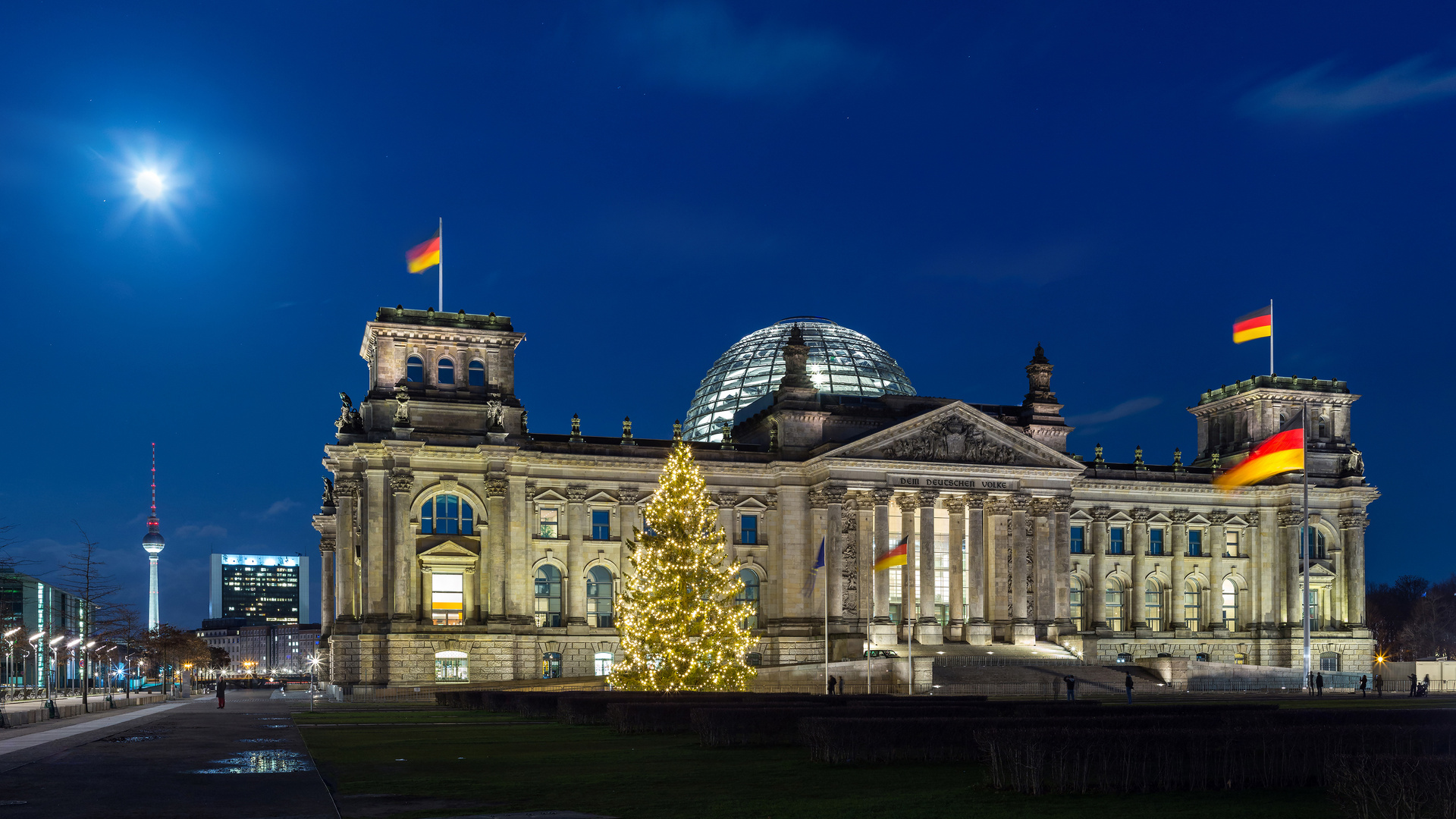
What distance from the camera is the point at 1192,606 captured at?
343 feet

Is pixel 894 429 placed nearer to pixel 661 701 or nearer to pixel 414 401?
pixel 414 401

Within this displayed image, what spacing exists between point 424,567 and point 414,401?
34.2 ft

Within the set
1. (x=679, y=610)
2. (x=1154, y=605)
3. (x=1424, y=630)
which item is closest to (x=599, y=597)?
(x=679, y=610)

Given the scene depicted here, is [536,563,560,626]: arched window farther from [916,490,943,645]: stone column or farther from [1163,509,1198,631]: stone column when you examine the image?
[1163,509,1198,631]: stone column

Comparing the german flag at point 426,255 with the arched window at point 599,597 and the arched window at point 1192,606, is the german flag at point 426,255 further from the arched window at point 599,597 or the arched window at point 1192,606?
the arched window at point 1192,606

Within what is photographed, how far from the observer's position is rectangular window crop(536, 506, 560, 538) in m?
89.2

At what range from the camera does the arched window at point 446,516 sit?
85.2 metres

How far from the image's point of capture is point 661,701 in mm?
44562

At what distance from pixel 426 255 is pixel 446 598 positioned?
21795 millimetres

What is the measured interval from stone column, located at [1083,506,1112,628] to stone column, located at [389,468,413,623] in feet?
165

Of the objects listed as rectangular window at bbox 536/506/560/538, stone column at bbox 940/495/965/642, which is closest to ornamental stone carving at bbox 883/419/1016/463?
stone column at bbox 940/495/965/642

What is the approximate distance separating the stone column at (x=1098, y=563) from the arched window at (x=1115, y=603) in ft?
3.00

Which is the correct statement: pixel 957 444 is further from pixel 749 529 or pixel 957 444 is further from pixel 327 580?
pixel 327 580

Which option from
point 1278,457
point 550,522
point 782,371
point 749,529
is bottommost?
point 749,529
